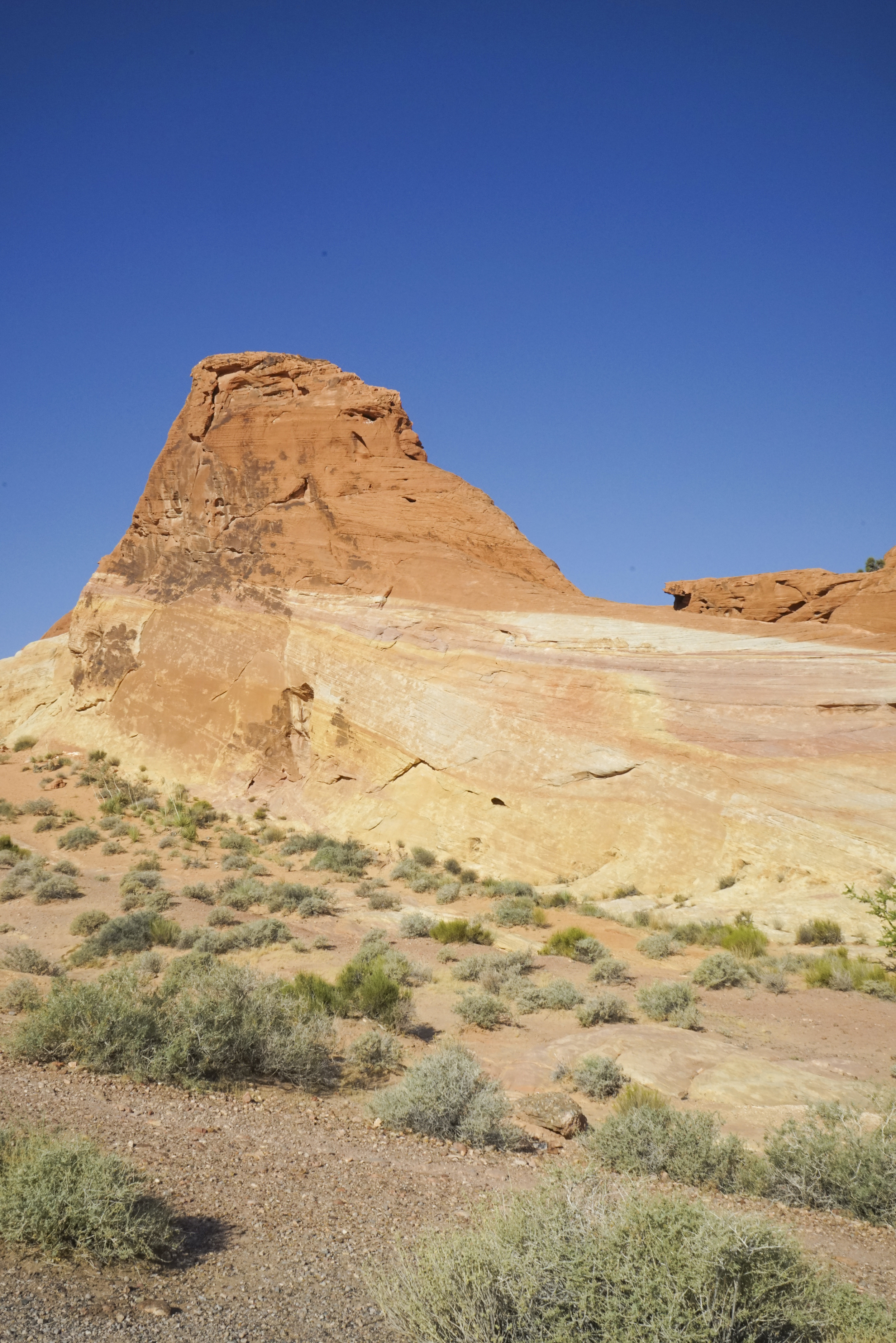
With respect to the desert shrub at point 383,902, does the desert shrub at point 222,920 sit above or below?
above

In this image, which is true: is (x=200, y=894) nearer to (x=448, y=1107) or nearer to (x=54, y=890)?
(x=54, y=890)

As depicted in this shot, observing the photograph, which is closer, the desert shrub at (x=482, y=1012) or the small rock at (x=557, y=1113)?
the small rock at (x=557, y=1113)

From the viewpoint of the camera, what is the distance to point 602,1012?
391 inches

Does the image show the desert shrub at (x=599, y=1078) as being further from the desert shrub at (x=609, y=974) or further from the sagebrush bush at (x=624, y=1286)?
the sagebrush bush at (x=624, y=1286)

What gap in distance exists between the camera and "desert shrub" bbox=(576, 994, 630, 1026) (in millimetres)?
9844

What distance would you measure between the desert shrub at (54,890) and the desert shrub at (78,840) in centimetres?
334

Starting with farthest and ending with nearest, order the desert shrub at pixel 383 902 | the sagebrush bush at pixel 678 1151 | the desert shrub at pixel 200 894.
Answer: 1. the desert shrub at pixel 383 902
2. the desert shrub at pixel 200 894
3. the sagebrush bush at pixel 678 1151

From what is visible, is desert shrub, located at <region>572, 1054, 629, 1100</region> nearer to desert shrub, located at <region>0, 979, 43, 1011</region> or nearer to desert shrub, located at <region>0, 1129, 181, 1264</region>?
desert shrub, located at <region>0, 1129, 181, 1264</region>

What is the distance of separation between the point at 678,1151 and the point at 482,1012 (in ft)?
13.6

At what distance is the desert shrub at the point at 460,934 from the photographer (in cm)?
1354

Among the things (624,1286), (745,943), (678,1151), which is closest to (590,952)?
(745,943)

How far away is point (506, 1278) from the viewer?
3.32 m

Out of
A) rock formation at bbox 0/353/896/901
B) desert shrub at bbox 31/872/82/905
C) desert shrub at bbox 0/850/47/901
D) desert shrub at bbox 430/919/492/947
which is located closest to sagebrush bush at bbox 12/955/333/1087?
desert shrub at bbox 430/919/492/947

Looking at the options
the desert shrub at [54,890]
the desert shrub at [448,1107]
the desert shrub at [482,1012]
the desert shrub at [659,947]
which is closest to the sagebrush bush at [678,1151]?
the desert shrub at [448,1107]
